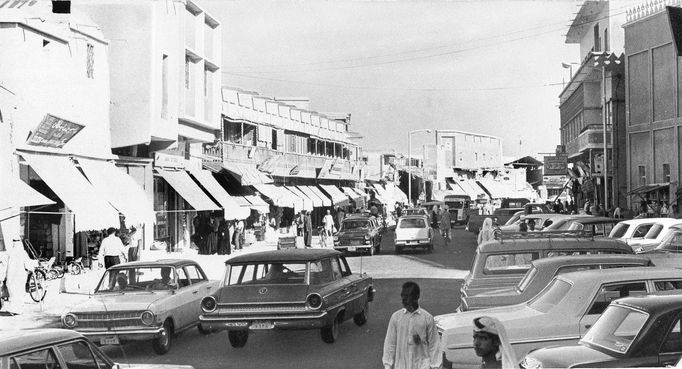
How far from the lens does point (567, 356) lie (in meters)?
6.89

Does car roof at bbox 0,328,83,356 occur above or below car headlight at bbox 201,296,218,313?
above

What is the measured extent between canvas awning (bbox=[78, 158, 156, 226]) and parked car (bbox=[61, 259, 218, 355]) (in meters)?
5.83

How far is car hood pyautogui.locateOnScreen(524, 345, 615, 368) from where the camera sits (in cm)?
668

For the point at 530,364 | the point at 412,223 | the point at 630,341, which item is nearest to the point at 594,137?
the point at 412,223

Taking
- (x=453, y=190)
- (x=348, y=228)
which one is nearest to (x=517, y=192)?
(x=453, y=190)

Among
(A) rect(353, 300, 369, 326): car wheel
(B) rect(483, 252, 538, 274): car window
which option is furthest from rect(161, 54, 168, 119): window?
(B) rect(483, 252, 538, 274): car window

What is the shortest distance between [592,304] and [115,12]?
16.6 metres

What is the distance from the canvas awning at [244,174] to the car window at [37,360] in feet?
89.9

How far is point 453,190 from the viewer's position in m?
98.7

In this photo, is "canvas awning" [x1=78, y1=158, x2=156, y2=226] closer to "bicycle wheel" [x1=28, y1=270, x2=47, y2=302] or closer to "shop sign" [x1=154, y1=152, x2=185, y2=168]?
"bicycle wheel" [x1=28, y1=270, x2=47, y2=302]

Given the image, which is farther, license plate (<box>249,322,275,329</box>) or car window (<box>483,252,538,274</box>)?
car window (<box>483,252,538,274</box>)

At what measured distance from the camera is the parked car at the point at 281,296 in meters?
11.0

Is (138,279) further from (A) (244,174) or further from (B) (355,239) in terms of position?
(A) (244,174)

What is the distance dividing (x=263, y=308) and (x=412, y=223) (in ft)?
66.8
